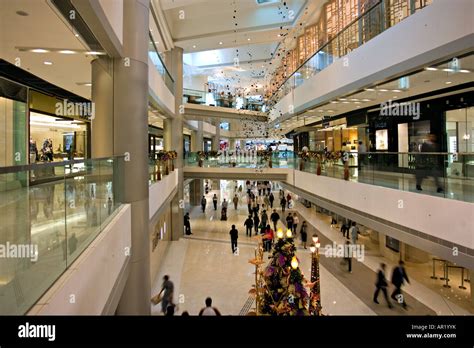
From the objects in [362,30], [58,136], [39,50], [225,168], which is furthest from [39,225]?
[225,168]

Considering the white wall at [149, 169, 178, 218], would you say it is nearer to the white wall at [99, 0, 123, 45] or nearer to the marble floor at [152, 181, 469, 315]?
the marble floor at [152, 181, 469, 315]

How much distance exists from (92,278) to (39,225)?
40.8 inches

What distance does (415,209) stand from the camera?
18.5 feet

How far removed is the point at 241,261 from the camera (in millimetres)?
11133

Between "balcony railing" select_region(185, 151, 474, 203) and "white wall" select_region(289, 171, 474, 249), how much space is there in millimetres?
124

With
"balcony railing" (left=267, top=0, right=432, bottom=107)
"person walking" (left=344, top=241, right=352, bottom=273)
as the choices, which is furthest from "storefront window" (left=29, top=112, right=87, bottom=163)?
"person walking" (left=344, top=241, right=352, bottom=273)

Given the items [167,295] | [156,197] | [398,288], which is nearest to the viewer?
[167,295]

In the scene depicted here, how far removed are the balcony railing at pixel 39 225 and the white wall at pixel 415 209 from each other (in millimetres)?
4859

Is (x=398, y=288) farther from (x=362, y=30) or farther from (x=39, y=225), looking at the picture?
(x=39, y=225)

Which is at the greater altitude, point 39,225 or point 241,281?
point 39,225

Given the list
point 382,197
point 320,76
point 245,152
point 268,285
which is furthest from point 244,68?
point 268,285

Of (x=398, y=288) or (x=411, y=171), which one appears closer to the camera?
(x=411, y=171)

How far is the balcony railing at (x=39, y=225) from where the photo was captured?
1.68 m

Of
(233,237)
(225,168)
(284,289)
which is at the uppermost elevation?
(225,168)
